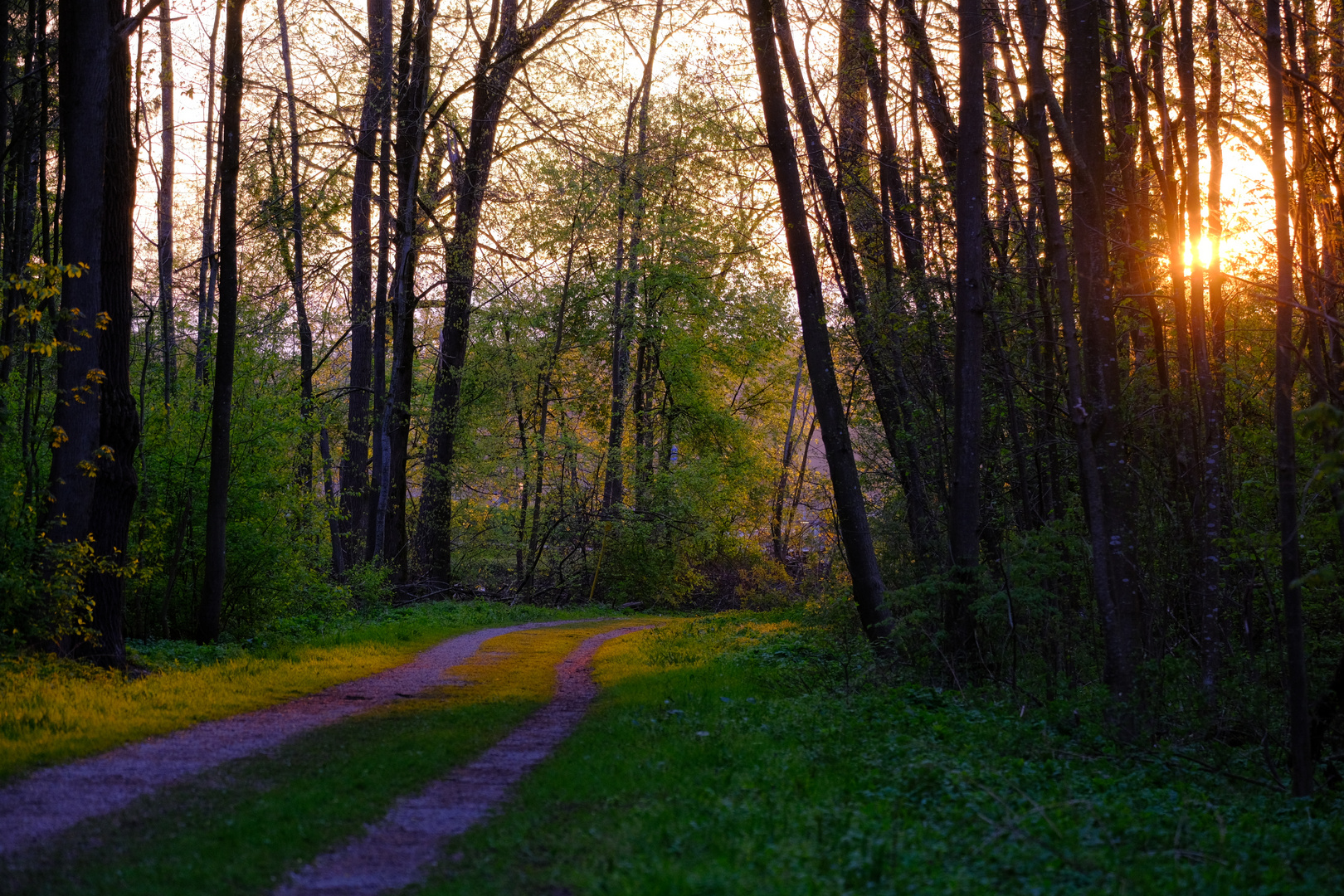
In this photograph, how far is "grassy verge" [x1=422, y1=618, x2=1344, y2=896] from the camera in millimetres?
4887

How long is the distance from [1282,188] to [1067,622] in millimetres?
6329

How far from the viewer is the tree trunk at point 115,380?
1133 cm

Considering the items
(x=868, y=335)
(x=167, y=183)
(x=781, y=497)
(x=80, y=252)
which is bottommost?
(x=781, y=497)

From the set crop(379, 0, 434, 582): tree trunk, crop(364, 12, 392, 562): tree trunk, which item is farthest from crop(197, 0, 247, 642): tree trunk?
crop(379, 0, 434, 582): tree trunk

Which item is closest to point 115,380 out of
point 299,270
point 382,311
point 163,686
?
point 163,686

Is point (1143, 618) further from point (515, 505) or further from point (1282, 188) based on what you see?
point (515, 505)

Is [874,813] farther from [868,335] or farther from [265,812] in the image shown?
[868,335]

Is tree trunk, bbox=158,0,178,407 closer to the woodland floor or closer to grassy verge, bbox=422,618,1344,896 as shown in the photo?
the woodland floor

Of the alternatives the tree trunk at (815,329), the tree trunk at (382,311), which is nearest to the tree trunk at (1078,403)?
the tree trunk at (815,329)

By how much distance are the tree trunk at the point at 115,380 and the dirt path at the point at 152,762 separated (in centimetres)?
300

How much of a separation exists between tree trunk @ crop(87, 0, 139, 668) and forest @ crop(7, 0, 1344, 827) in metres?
0.05

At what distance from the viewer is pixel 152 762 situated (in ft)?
22.7

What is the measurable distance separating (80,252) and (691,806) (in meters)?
9.33

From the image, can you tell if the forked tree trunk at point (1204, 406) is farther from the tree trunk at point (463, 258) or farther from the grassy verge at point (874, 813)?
the tree trunk at point (463, 258)
